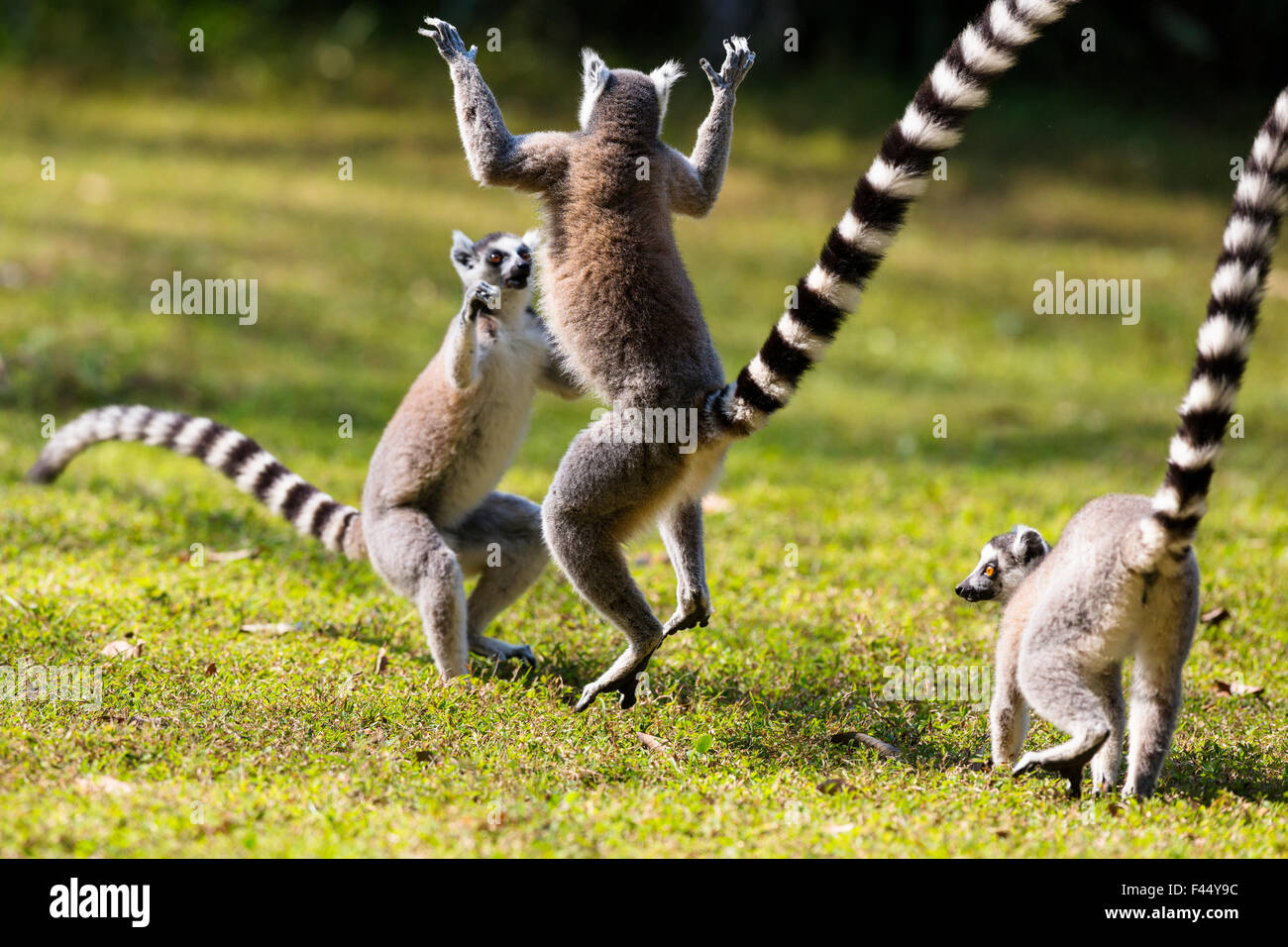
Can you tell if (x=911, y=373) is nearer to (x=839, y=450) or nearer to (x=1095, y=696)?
(x=839, y=450)

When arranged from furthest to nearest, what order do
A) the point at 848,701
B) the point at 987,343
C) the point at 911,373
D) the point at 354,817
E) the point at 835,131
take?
the point at 835,131
the point at 987,343
the point at 911,373
the point at 848,701
the point at 354,817

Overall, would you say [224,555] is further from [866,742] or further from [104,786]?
[866,742]

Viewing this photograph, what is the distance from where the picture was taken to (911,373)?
46.6ft

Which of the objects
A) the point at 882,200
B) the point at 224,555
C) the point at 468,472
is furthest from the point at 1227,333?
the point at 224,555

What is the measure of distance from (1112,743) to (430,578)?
2975mm

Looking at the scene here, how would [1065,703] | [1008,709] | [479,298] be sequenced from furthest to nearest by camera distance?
[479,298], [1008,709], [1065,703]

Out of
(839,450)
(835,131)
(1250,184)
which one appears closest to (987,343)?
(839,450)

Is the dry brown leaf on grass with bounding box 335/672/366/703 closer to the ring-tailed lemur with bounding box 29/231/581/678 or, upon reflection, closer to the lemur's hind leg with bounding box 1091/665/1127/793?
the ring-tailed lemur with bounding box 29/231/581/678

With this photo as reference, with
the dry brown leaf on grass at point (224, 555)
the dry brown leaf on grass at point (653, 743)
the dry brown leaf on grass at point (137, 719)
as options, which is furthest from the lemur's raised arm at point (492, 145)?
the dry brown leaf on grass at point (224, 555)

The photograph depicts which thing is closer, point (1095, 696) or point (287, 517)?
point (1095, 696)

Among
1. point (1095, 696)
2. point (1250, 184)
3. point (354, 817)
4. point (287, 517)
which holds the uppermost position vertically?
point (1250, 184)

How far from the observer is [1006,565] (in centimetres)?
571

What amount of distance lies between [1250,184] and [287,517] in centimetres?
480

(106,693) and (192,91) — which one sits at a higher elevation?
(192,91)
